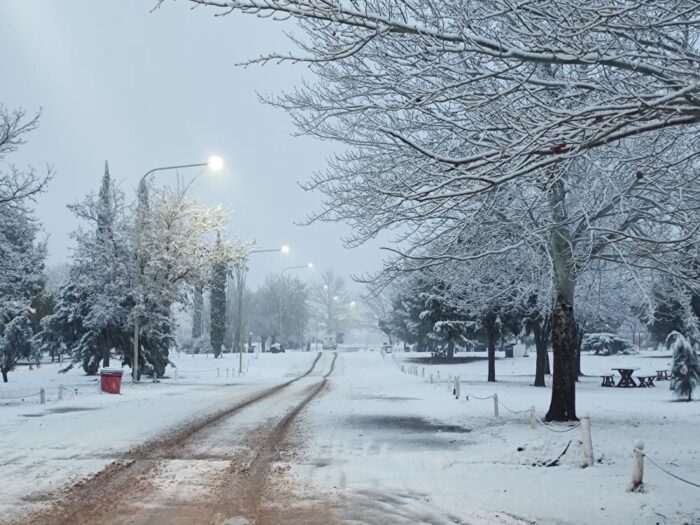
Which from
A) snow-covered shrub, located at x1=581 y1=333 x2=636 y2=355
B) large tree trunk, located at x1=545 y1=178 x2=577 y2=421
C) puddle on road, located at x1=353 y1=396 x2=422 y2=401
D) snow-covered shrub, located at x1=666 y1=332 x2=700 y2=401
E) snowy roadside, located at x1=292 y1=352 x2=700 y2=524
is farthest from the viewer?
snow-covered shrub, located at x1=581 y1=333 x2=636 y2=355

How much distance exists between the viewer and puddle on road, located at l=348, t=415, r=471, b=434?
50.9 feet

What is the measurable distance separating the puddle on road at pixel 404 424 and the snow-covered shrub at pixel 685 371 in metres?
11.1

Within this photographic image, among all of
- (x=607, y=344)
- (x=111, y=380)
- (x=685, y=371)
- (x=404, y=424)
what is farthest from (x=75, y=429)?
(x=607, y=344)

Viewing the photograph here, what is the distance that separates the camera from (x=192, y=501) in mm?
8023

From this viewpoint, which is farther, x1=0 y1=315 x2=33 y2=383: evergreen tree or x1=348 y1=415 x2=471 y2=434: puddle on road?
x1=0 y1=315 x2=33 y2=383: evergreen tree

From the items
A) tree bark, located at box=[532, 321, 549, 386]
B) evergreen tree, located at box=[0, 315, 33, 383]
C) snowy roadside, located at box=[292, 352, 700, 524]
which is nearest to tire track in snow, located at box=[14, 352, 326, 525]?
snowy roadside, located at box=[292, 352, 700, 524]

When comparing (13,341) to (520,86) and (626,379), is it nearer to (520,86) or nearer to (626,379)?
(626,379)

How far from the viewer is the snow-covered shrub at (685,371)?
23.5m

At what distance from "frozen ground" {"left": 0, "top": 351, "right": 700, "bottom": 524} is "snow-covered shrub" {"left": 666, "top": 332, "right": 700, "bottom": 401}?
1.56m

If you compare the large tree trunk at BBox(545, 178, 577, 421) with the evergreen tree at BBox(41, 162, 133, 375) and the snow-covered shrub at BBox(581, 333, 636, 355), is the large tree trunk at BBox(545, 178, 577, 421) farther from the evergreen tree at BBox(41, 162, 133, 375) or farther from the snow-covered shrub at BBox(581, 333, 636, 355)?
the snow-covered shrub at BBox(581, 333, 636, 355)

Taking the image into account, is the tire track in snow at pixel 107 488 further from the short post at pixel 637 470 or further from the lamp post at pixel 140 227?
the lamp post at pixel 140 227

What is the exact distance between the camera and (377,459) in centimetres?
1128

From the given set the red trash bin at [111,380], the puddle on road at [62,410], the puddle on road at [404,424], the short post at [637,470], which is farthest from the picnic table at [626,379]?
the short post at [637,470]

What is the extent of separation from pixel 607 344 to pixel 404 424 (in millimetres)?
49563
